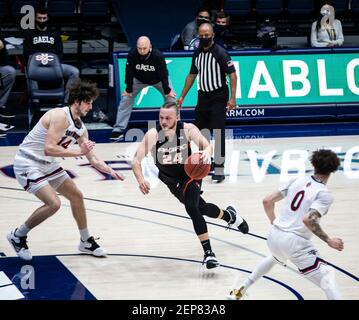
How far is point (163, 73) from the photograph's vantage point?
1488 cm

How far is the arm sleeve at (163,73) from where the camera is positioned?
14863mm

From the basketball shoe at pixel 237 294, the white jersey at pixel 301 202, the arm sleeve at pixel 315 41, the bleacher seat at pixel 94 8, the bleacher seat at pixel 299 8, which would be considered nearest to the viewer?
the white jersey at pixel 301 202

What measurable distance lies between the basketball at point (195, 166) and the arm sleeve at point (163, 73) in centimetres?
632

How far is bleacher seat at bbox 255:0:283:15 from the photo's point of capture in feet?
64.9

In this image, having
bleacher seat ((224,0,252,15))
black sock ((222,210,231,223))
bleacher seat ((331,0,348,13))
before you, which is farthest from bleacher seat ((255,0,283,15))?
black sock ((222,210,231,223))

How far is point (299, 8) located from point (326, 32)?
9.79 ft

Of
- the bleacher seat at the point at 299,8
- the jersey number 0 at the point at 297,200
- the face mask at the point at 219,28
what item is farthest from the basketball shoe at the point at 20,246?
the bleacher seat at the point at 299,8

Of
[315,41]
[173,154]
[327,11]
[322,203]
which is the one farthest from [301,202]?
[327,11]

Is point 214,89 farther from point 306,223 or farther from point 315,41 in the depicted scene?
point 306,223

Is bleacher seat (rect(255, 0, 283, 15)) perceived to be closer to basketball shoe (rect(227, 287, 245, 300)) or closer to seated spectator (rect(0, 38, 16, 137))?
seated spectator (rect(0, 38, 16, 137))

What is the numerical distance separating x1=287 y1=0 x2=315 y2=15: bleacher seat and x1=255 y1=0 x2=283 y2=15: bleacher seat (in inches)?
9.0

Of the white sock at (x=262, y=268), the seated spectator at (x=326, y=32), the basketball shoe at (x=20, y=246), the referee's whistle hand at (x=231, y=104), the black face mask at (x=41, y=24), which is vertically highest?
the black face mask at (x=41, y=24)

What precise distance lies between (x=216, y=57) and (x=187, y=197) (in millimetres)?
4215

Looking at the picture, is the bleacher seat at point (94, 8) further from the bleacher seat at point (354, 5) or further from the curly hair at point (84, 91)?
the curly hair at point (84, 91)
